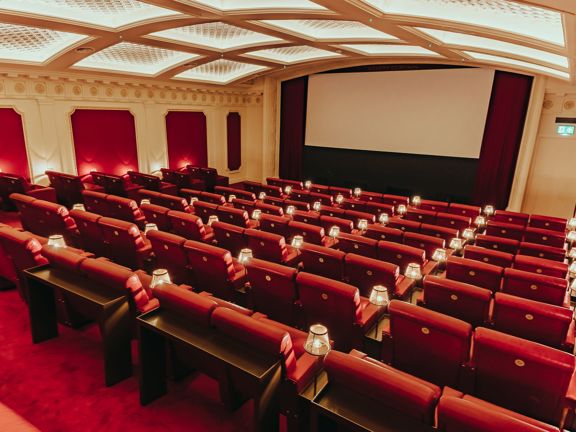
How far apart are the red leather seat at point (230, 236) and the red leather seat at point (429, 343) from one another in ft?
8.17

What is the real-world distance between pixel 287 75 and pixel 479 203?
760 centimetres

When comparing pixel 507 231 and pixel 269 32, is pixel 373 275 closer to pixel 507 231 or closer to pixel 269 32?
pixel 507 231

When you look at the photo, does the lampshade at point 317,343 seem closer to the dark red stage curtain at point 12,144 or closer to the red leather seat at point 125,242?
the red leather seat at point 125,242

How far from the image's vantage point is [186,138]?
41.4ft

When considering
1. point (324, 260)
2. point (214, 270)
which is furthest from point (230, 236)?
point (324, 260)

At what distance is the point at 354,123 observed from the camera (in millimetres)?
12383

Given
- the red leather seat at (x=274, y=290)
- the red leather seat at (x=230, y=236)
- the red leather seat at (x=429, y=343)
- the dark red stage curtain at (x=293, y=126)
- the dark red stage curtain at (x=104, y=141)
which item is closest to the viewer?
the red leather seat at (x=429, y=343)

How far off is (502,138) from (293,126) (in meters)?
6.72

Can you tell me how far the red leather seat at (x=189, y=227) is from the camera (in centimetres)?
525

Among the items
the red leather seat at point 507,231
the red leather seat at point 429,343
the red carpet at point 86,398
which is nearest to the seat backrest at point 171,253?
the red carpet at point 86,398

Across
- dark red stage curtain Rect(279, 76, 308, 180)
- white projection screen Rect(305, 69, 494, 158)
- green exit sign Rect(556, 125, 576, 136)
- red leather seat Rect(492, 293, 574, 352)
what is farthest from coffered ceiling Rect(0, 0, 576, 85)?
red leather seat Rect(492, 293, 574, 352)

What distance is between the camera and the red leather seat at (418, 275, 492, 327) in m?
3.27

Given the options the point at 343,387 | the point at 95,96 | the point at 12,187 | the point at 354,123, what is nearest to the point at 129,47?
the point at 95,96

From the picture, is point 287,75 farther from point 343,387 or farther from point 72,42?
point 343,387
